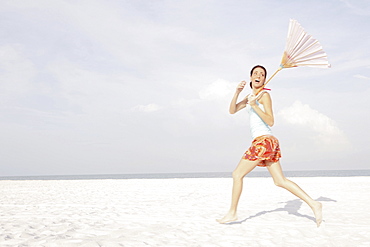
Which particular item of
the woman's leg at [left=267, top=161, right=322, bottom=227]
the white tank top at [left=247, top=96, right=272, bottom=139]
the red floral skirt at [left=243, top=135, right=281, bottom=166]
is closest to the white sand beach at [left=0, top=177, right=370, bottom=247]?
the woman's leg at [left=267, top=161, right=322, bottom=227]

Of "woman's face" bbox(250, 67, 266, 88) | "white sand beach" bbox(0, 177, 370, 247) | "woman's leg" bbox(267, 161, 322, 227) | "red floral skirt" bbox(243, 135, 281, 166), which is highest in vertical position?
"woman's face" bbox(250, 67, 266, 88)

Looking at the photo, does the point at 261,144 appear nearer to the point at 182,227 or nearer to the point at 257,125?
the point at 257,125

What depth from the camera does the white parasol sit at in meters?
4.08

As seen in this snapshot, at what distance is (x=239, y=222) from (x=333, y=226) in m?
1.24

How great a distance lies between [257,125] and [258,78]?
1.96ft

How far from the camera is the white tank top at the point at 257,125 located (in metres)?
4.19

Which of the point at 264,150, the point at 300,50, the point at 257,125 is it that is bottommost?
the point at 264,150

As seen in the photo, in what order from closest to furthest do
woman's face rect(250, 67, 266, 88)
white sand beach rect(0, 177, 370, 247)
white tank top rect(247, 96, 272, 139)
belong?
1. white sand beach rect(0, 177, 370, 247)
2. white tank top rect(247, 96, 272, 139)
3. woman's face rect(250, 67, 266, 88)

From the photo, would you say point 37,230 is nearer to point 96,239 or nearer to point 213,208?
point 96,239

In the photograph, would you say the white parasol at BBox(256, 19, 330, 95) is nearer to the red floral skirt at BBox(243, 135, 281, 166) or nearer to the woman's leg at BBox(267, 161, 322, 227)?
the red floral skirt at BBox(243, 135, 281, 166)

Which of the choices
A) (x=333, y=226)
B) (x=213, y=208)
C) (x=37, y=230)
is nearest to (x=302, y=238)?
(x=333, y=226)

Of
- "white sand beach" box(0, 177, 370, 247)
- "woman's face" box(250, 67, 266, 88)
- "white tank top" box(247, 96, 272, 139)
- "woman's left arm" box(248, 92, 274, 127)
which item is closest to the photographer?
"white sand beach" box(0, 177, 370, 247)

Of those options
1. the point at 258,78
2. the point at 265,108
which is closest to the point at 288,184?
the point at 265,108

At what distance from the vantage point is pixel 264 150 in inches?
161
